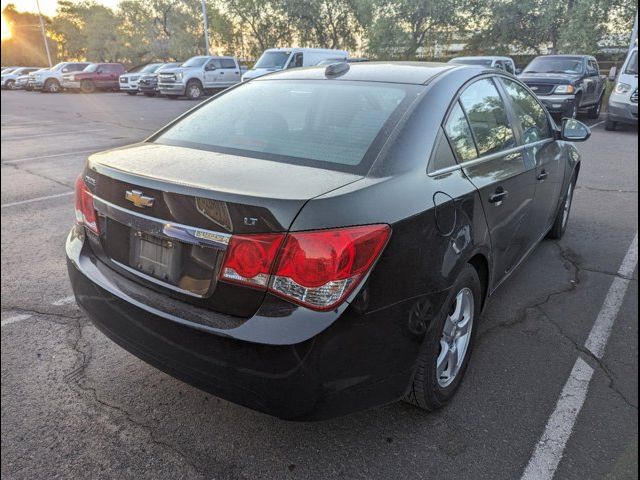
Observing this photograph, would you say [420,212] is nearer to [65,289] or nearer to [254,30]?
[65,289]

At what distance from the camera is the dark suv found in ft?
42.3

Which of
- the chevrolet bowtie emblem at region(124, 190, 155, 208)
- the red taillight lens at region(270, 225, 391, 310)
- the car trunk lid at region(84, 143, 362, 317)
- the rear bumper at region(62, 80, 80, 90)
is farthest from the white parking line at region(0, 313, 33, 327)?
the rear bumper at region(62, 80, 80, 90)

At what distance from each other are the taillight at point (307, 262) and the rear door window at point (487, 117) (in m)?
1.31

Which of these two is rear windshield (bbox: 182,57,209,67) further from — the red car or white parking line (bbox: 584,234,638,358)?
white parking line (bbox: 584,234,638,358)

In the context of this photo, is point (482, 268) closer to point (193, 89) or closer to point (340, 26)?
point (193, 89)

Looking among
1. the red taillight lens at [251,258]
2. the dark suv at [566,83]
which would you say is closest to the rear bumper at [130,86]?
the dark suv at [566,83]

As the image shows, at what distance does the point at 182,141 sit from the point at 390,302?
1436mm

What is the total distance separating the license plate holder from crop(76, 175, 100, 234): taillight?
0.33m

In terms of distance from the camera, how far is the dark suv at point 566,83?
42.3 feet

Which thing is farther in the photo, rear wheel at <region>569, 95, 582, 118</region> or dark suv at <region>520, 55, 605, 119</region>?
rear wheel at <region>569, 95, 582, 118</region>

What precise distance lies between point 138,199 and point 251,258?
590mm

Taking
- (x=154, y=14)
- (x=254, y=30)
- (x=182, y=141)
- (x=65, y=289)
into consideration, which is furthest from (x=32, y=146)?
(x=154, y=14)

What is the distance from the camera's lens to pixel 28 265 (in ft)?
13.7

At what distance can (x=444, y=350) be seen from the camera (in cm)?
247
